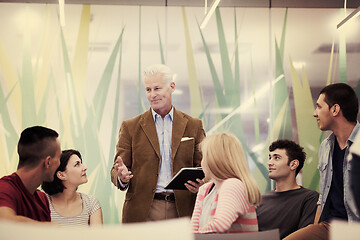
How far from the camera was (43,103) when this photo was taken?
508cm

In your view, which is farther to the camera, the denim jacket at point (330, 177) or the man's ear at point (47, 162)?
the denim jacket at point (330, 177)

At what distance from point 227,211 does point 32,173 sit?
3.11 ft

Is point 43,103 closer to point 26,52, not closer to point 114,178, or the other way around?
point 26,52

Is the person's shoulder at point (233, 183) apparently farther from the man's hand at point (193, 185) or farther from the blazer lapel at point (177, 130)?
the blazer lapel at point (177, 130)

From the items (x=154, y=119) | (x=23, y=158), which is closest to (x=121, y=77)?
(x=154, y=119)

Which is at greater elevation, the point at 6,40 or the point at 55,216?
the point at 6,40

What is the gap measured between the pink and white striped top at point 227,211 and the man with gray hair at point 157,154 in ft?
2.46

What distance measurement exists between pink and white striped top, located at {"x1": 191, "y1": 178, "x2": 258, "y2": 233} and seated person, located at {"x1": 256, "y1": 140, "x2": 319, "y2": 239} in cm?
133

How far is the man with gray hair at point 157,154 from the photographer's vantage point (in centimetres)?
305

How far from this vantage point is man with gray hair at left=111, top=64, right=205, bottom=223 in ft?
10.00

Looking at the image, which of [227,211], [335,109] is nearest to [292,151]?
[335,109]

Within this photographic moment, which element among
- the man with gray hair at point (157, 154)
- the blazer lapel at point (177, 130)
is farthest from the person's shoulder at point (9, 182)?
the blazer lapel at point (177, 130)

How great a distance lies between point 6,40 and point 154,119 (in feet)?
9.00

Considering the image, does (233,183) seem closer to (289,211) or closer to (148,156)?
(148,156)
